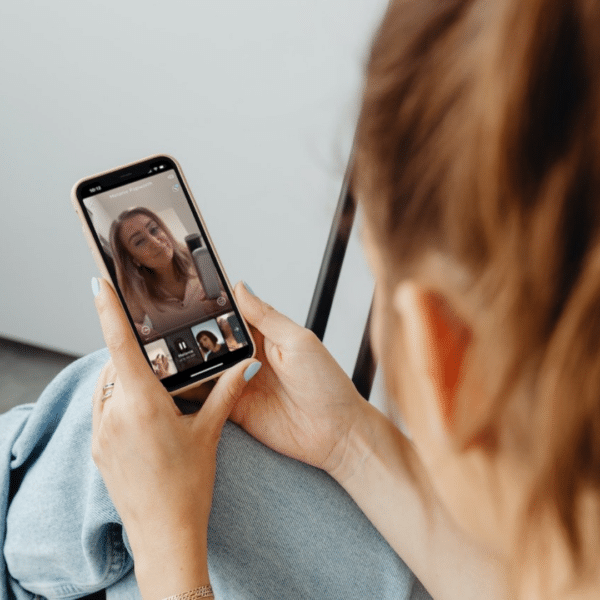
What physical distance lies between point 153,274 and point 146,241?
0.10 feet

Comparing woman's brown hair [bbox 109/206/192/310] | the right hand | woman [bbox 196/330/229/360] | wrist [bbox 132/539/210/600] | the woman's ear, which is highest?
woman's brown hair [bbox 109/206/192/310]

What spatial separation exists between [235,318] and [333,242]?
0.77 ft

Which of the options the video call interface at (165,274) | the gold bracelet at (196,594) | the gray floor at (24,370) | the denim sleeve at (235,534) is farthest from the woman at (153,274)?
the gray floor at (24,370)

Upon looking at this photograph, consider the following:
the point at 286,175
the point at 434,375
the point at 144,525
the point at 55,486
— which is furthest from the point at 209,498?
the point at 286,175

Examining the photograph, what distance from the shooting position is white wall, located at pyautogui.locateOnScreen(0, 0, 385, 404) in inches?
33.7

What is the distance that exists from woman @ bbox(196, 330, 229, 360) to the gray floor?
0.74 meters

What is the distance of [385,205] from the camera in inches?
12.9

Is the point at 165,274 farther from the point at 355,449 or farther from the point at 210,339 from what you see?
the point at 355,449

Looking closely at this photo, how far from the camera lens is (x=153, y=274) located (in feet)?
1.90

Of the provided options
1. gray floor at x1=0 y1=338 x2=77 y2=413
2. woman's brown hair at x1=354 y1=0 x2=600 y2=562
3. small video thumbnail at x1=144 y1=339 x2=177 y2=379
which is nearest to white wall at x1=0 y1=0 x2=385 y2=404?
gray floor at x1=0 y1=338 x2=77 y2=413

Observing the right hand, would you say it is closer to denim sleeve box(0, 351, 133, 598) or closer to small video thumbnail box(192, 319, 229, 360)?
small video thumbnail box(192, 319, 229, 360)

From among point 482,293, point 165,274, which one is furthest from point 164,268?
point 482,293

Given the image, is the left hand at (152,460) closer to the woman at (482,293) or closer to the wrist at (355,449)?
the woman at (482,293)

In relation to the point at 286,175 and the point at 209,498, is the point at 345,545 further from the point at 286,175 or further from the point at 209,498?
the point at 286,175
